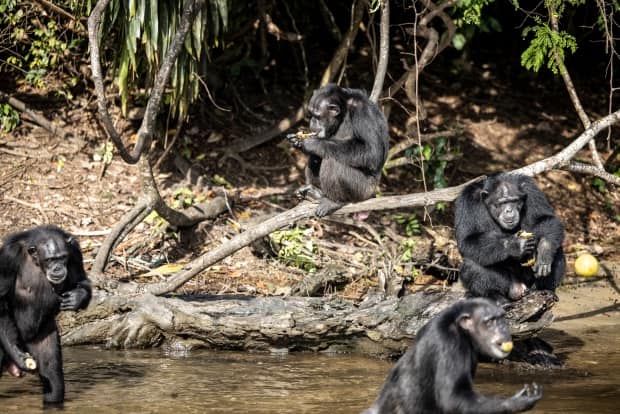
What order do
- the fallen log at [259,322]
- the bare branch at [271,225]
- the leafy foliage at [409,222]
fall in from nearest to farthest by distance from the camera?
the fallen log at [259,322], the bare branch at [271,225], the leafy foliage at [409,222]

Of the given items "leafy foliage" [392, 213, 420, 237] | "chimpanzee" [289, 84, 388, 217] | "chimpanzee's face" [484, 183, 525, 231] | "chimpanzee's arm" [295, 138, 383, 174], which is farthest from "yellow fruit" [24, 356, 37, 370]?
"leafy foliage" [392, 213, 420, 237]

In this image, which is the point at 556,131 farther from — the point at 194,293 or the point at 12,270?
the point at 12,270

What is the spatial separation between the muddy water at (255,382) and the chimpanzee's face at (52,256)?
0.98 m

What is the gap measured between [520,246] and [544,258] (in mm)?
364

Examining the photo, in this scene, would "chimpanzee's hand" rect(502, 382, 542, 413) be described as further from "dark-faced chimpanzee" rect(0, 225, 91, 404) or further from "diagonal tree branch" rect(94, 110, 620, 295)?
"diagonal tree branch" rect(94, 110, 620, 295)

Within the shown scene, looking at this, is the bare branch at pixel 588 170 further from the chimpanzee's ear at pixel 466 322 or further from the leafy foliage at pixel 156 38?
the leafy foliage at pixel 156 38

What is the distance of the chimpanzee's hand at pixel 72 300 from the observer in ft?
22.8

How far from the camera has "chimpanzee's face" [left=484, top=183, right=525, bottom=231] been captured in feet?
27.2

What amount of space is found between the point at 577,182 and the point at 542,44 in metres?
4.63

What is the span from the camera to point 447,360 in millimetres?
5570

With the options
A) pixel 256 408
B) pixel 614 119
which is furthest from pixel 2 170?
pixel 614 119

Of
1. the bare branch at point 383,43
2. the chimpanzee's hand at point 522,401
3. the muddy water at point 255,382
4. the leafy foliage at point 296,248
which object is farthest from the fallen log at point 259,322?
the chimpanzee's hand at point 522,401

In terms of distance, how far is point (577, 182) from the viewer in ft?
44.4

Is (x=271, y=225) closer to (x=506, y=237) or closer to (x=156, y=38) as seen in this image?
Result: (x=506, y=237)
